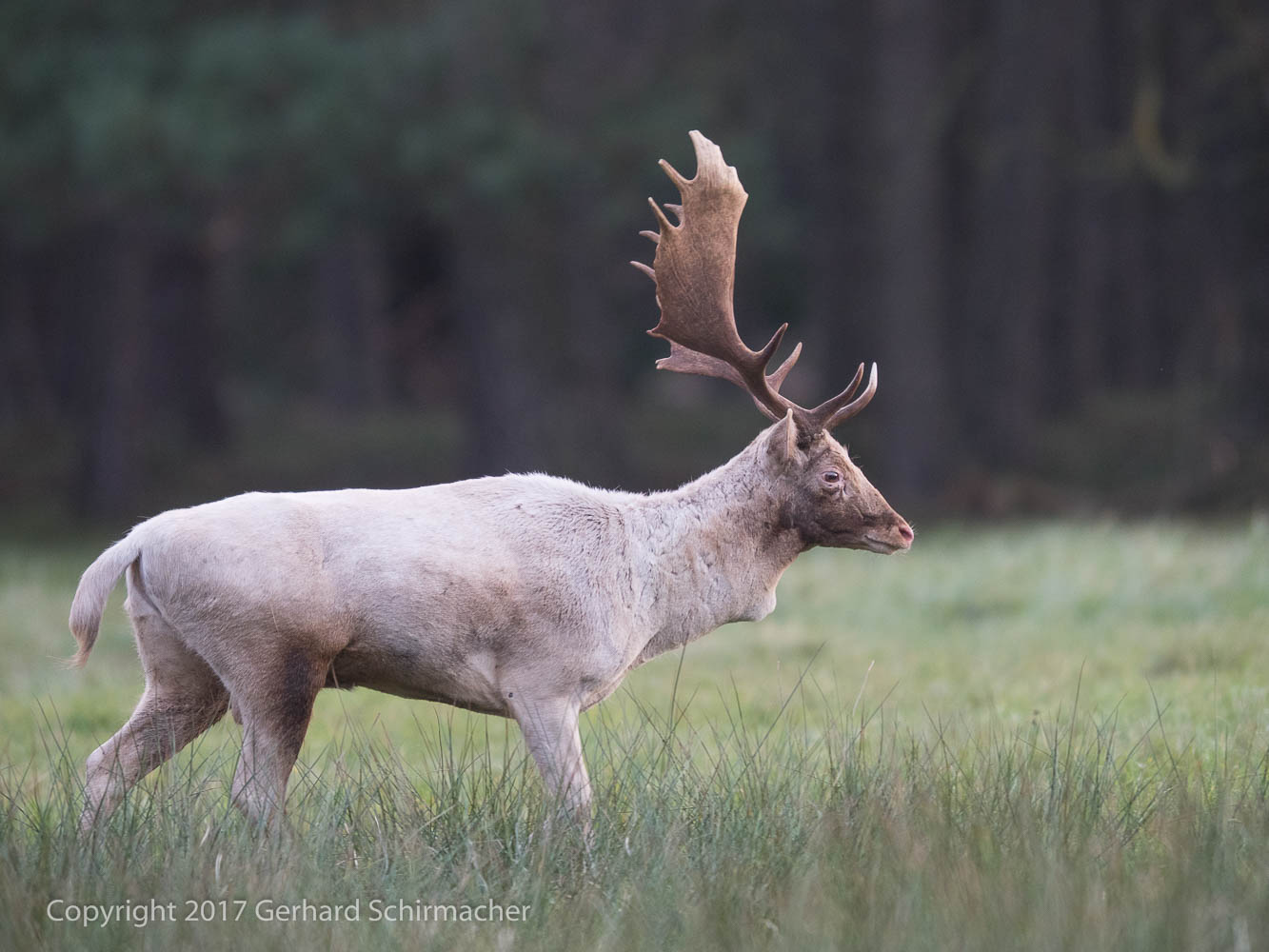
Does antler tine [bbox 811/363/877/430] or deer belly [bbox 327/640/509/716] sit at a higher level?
antler tine [bbox 811/363/877/430]

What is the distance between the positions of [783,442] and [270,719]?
2102mm

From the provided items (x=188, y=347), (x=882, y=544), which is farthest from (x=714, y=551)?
(x=188, y=347)

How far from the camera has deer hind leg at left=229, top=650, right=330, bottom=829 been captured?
4.92 m

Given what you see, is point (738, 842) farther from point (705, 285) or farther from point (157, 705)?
point (705, 285)

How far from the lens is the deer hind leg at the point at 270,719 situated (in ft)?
16.1

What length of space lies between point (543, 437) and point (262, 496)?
14128 millimetres

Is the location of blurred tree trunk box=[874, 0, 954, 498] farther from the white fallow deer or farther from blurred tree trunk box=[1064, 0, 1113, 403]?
the white fallow deer

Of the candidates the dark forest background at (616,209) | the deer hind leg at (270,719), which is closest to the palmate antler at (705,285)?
the deer hind leg at (270,719)

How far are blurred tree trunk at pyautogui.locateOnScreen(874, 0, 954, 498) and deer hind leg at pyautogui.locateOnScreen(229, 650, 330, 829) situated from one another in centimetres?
1419

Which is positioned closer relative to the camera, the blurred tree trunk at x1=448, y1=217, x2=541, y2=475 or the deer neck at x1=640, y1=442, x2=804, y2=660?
the deer neck at x1=640, y1=442, x2=804, y2=660

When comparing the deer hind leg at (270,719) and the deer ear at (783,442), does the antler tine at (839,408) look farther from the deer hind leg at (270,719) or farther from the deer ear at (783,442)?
the deer hind leg at (270,719)

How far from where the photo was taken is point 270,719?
494 centimetres

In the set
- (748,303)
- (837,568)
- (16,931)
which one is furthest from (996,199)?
(16,931)

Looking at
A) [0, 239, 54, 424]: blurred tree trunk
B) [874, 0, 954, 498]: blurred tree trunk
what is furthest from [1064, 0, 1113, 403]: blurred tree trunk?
[0, 239, 54, 424]: blurred tree trunk
